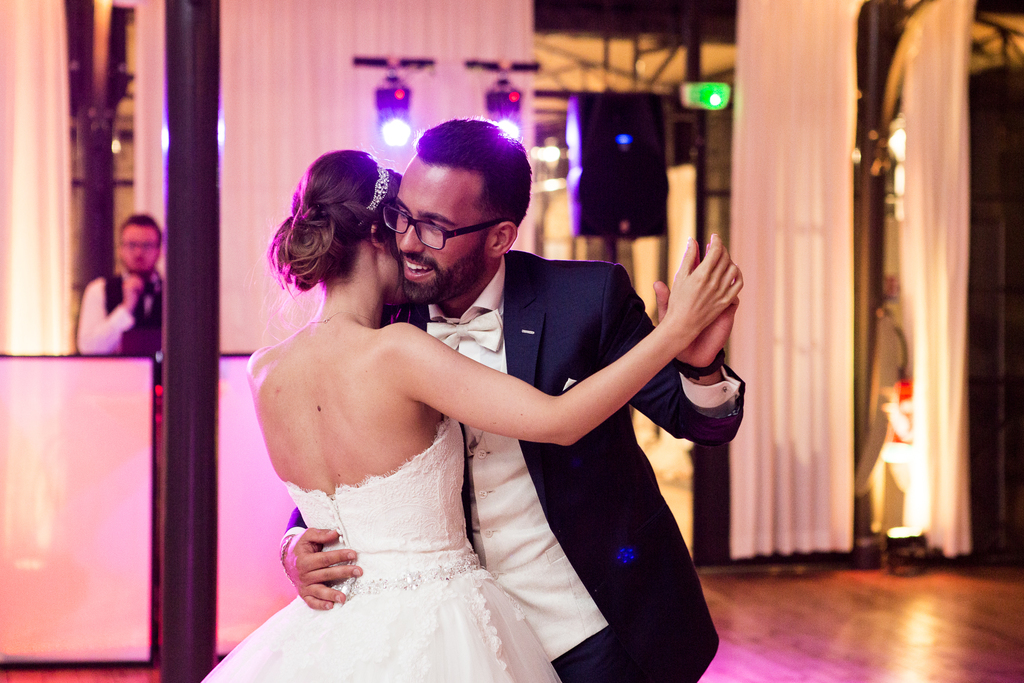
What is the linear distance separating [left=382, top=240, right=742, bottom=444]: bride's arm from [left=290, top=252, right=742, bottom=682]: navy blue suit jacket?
26 cm

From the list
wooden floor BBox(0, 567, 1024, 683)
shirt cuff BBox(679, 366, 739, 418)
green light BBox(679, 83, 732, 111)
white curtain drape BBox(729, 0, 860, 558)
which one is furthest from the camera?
white curtain drape BBox(729, 0, 860, 558)

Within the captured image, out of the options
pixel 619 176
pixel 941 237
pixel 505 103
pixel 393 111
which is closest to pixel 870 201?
pixel 941 237

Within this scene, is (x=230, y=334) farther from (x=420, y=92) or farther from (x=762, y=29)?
(x=762, y=29)

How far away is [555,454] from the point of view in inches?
66.9

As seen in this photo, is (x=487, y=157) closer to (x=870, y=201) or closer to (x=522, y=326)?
(x=522, y=326)

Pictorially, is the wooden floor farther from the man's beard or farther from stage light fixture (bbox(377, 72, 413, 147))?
stage light fixture (bbox(377, 72, 413, 147))

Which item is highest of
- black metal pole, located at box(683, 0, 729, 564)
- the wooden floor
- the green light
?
the green light

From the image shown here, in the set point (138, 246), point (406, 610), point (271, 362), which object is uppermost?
point (138, 246)

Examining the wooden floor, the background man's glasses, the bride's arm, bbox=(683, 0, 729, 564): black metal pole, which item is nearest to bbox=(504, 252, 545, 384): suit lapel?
the bride's arm

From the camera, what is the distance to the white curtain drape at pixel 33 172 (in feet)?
16.1

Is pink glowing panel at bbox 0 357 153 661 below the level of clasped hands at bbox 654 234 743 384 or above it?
below

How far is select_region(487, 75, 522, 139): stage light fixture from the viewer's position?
496 centimetres

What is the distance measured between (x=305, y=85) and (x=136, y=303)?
4.94 ft

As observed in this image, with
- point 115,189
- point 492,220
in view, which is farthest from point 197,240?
point 115,189
